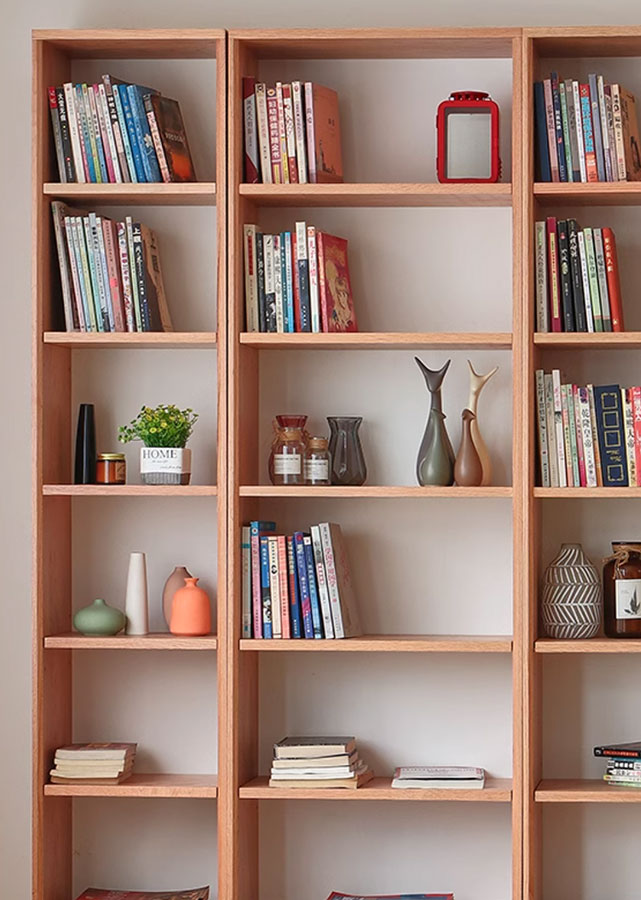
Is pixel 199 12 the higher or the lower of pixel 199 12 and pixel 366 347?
the higher

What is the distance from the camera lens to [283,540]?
9.91 feet

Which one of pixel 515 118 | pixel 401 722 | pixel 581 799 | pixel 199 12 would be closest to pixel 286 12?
pixel 199 12

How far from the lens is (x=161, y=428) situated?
120 inches

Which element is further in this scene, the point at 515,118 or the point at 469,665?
the point at 469,665

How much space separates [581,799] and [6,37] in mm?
2380

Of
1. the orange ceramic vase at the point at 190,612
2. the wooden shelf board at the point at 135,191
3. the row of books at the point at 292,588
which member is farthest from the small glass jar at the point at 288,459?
the wooden shelf board at the point at 135,191

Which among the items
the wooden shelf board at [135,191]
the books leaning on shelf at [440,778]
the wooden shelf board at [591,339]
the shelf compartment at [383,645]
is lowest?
the books leaning on shelf at [440,778]

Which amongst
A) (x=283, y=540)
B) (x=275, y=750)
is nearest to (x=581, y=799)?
(x=275, y=750)

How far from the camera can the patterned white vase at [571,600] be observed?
9.88ft

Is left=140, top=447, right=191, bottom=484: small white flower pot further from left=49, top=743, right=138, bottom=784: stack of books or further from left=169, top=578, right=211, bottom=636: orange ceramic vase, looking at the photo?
left=49, top=743, right=138, bottom=784: stack of books

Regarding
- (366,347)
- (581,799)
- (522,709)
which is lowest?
(581,799)

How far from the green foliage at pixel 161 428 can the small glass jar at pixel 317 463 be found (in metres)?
0.31

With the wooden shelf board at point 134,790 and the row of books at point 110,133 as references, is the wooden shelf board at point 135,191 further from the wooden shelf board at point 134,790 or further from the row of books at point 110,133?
the wooden shelf board at point 134,790

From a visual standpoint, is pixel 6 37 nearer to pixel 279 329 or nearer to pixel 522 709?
pixel 279 329
